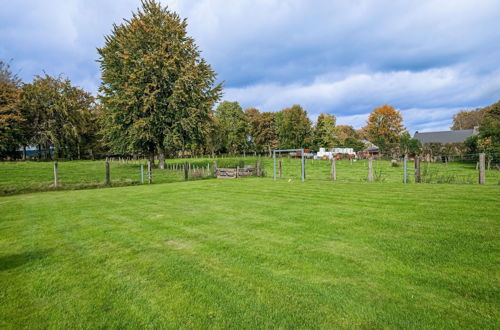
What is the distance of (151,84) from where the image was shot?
25.2 metres

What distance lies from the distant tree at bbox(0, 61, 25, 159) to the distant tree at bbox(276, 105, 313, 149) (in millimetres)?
47903

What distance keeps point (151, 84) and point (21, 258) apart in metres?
24.0

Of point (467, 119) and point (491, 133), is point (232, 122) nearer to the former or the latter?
point (491, 133)

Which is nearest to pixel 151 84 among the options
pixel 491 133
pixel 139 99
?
pixel 139 99

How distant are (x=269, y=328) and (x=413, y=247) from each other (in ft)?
10.0

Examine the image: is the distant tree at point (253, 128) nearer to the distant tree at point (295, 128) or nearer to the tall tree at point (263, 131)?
the tall tree at point (263, 131)

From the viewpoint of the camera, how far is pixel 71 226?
19.3 ft

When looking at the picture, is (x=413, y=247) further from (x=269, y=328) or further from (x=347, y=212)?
(x=269, y=328)

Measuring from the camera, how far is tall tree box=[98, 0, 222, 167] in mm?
25438

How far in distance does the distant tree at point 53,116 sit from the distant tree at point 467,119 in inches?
3615

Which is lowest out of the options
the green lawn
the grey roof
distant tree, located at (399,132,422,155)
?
the green lawn

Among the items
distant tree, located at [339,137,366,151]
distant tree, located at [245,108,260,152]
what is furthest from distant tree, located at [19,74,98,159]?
distant tree, located at [339,137,366,151]

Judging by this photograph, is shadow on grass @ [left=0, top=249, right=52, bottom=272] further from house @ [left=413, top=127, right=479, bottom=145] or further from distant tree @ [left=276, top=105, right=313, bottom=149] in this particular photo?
house @ [left=413, top=127, right=479, bottom=145]

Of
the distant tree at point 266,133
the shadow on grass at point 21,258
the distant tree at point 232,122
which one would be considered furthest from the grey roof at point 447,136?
the shadow on grass at point 21,258
